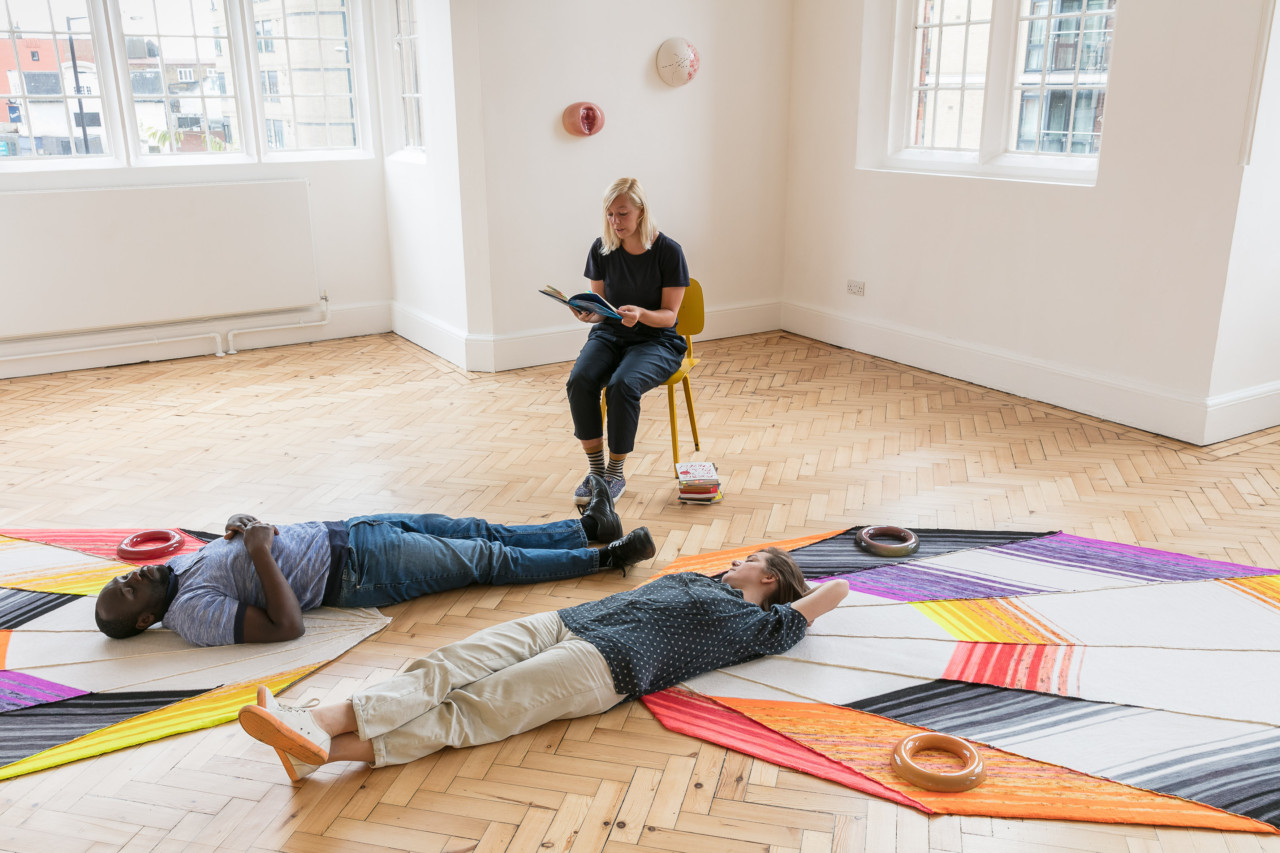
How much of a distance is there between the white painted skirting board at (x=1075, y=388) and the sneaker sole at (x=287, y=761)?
4.16 m

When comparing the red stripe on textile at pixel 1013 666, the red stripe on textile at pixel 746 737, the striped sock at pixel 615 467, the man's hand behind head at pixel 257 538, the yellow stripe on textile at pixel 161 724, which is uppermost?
the man's hand behind head at pixel 257 538

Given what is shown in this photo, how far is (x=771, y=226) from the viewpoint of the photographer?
6773 millimetres

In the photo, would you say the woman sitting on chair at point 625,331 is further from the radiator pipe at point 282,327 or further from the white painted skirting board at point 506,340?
the radiator pipe at point 282,327

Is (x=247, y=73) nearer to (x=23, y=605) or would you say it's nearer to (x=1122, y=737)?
(x=23, y=605)

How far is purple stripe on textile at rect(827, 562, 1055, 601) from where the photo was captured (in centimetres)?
330

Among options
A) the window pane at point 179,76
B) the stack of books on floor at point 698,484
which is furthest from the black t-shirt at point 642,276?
the window pane at point 179,76

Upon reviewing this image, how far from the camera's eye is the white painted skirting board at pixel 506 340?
5.97 metres

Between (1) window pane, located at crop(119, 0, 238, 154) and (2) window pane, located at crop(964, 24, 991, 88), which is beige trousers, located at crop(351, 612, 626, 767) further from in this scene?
(1) window pane, located at crop(119, 0, 238, 154)

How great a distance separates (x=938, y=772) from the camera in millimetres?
2361

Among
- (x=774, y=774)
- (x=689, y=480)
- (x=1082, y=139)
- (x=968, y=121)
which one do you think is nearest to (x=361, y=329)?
(x=689, y=480)

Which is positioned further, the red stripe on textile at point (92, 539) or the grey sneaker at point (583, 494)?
the grey sneaker at point (583, 494)

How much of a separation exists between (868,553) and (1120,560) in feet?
2.85

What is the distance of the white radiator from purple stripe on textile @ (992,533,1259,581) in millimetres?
4771

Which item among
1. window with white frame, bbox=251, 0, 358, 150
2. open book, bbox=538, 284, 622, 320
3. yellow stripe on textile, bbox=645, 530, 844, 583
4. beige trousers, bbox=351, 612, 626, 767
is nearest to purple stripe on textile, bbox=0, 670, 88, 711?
beige trousers, bbox=351, 612, 626, 767
